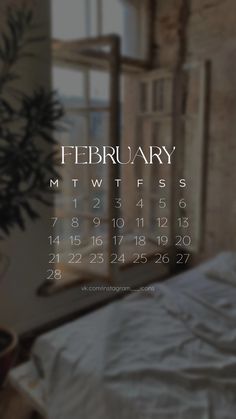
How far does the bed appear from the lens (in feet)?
3.50

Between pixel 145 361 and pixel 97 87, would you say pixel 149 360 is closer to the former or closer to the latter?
pixel 145 361

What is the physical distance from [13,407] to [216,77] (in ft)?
8.90

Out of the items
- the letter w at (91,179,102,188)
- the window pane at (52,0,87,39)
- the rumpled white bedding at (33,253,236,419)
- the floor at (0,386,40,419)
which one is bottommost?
the floor at (0,386,40,419)

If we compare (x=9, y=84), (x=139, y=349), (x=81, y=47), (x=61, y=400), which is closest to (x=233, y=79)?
(x=81, y=47)

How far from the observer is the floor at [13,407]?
179 centimetres

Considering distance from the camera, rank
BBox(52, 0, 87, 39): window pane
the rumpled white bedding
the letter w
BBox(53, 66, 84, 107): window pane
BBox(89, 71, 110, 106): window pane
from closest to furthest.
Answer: the rumpled white bedding
BBox(52, 0, 87, 39): window pane
BBox(53, 66, 84, 107): window pane
BBox(89, 71, 110, 106): window pane
the letter w

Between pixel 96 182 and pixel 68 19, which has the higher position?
pixel 68 19

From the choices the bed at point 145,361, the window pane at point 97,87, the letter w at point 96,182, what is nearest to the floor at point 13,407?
the bed at point 145,361

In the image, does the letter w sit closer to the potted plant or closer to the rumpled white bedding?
the potted plant

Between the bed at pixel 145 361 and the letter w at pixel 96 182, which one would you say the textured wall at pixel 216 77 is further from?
the bed at pixel 145 361

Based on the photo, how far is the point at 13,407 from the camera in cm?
185
